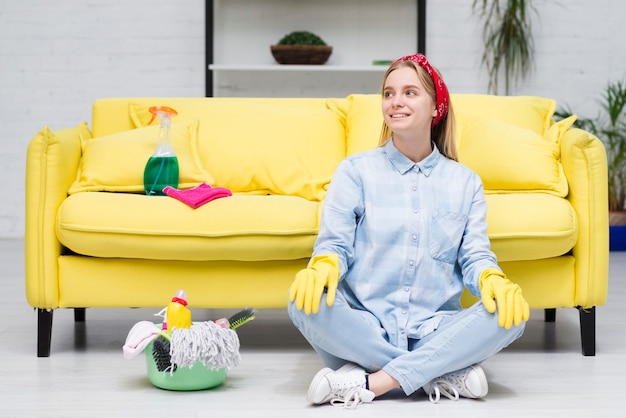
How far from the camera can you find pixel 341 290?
2.18 metres

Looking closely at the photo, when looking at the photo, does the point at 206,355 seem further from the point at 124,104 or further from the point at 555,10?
the point at 555,10

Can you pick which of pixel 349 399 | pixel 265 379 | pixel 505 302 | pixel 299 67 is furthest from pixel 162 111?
pixel 299 67

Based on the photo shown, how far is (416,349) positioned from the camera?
202 centimetres

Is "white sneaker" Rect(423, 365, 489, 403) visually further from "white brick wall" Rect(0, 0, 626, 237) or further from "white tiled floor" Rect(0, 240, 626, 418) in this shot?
"white brick wall" Rect(0, 0, 626, 237)

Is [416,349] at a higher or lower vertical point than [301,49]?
lower

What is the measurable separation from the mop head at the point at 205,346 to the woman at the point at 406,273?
20cm

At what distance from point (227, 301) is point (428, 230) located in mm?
651

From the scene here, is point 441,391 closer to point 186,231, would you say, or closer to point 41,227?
point 186,231

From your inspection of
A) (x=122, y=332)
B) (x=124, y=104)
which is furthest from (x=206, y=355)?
(x=124, y=104)

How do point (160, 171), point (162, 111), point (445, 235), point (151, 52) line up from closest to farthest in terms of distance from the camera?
point (445, 235)
point (160, 171)
point (162, 111)
point (151, 52)

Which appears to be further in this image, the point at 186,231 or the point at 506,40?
the point at 506,40

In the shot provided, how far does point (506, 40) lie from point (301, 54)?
1187mm

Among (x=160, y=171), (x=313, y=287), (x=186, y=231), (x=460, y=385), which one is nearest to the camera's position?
(x=313, y=287)

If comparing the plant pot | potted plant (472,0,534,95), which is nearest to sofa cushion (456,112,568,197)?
the plant pot
